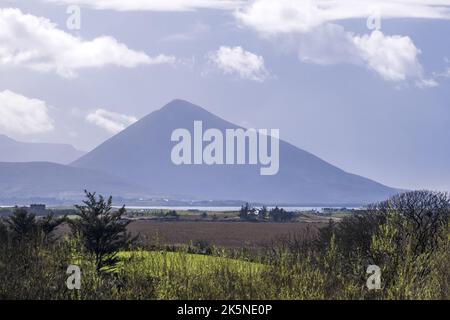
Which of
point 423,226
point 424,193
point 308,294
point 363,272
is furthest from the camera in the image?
point 424,193

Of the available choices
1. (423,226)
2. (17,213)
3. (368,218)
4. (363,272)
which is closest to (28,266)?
(363,272)

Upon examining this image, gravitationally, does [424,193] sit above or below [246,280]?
above

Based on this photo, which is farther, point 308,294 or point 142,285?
point 142,285

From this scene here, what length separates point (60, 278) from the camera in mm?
31578

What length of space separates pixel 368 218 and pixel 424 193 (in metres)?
4.48

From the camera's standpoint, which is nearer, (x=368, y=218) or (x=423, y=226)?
(x=423, y=226)

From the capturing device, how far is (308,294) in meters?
27.4

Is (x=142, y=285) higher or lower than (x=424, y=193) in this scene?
lower
